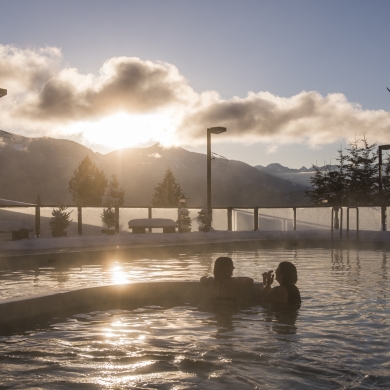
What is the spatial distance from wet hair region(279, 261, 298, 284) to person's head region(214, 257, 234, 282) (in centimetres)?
71

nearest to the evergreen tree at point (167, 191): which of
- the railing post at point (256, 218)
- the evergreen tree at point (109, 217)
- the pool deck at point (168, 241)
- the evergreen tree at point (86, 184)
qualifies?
the evergreen tree at point (86, 184)

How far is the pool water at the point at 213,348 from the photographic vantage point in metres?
4.19

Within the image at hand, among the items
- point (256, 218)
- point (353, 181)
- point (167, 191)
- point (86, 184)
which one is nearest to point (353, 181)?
point (353, 181)

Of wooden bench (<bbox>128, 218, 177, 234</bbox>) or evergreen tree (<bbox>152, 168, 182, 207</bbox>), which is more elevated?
evergreen tree (<bbox>152, 168, 182, 207</bbox>)

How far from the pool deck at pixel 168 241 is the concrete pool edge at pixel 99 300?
6.28 metres

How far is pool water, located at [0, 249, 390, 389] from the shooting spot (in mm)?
4188

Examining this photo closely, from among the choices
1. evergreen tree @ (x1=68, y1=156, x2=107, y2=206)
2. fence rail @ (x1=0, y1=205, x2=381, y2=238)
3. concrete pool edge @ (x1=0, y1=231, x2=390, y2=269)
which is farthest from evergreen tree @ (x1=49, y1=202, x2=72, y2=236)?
evergreen tree @ (x1=68, y1=156, x2=107, y2=206)

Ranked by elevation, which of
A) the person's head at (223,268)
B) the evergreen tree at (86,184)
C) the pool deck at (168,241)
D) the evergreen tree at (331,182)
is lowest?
the pool deck at (168,241)

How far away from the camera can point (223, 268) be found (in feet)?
24.1

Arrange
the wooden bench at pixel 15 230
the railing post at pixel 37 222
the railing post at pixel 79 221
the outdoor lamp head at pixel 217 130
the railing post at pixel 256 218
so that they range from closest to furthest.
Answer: the wooden bench at pixel 15 230
the railing post at pixel 37 222
the railing post at pixel 79 221
the outdoor lamp head at pixel 217 130
the railing post at pixel 256 218

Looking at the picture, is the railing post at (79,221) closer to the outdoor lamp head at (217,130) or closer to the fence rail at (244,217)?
the fence rail at (244,217)

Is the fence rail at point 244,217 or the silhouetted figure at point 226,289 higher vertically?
the fence rail at point 244,217

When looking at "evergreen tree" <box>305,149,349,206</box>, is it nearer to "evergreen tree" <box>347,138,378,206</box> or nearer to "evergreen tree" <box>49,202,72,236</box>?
"evergreen tree" <box>347,138,378,206</box>

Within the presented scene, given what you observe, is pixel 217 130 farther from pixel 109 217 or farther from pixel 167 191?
pixel 167 191
